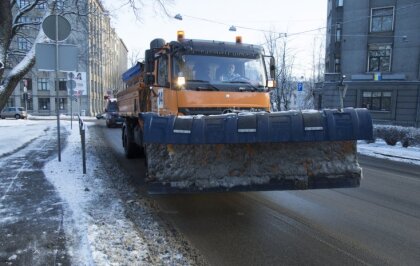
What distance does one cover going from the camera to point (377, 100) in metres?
32.6

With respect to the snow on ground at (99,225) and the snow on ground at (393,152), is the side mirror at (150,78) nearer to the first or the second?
the snow on ground at (99,225)

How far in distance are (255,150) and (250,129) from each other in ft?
1.76

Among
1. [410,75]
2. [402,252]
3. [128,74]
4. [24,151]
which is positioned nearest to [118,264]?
[402,252]

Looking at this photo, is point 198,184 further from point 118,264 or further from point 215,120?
point 118,264

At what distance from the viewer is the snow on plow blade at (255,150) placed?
5.41 meters

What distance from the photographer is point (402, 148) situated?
17219mm

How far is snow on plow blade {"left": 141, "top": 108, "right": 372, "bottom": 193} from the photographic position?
541cm

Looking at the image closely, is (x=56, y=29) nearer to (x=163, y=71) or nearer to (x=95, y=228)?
(x=163, y=71)

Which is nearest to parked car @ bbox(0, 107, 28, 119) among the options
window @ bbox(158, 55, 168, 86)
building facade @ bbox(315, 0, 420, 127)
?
building facade @ bbox(315, 0, 420, 127)

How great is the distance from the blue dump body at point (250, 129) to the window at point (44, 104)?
6931 centimetres

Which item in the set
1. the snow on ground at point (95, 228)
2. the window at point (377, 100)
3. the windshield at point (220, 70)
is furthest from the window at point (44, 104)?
the windshield at point (220, 70)

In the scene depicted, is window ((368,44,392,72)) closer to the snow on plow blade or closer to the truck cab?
the truck cab

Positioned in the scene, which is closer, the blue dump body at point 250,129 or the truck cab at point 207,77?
the blue dump body at point 250,129

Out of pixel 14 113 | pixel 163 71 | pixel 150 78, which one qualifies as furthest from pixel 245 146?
pixel 14 113
